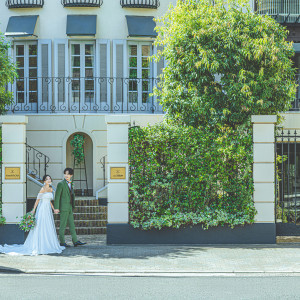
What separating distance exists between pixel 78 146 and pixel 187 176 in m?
5.25

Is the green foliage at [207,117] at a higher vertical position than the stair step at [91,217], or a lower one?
higher

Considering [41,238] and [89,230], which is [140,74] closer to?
[89,230]

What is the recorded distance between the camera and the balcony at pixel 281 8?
1789 cm

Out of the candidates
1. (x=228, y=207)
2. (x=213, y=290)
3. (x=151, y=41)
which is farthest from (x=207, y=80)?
(x=213, y=290)

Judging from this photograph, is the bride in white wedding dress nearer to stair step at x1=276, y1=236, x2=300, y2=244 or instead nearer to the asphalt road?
the asphalt road

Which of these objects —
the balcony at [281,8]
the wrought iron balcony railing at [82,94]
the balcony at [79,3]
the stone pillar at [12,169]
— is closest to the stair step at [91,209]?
the stone pillar at [12,169]

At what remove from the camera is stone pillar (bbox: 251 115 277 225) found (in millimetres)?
12891

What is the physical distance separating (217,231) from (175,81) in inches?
159

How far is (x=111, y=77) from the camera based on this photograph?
59.2 ft

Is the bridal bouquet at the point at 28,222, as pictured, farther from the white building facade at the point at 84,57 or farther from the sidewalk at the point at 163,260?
the white building facade at the point at 84,57

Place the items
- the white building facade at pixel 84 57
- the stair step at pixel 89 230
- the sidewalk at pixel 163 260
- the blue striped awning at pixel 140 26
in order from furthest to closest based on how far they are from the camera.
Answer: the white building facade at pixel 84 57 → the blue striped awning at pixel 140 26 → the stair step at pixel 89 230 → the sidewalk at pixel 163 260

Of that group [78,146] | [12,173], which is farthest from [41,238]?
[78,146]

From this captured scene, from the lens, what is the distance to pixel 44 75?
17938 mm

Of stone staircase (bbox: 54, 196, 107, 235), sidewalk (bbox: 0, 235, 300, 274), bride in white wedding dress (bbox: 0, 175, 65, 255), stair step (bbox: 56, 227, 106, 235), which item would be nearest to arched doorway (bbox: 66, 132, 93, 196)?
stone staircase (bbox: 54, 196, 107, 235)
